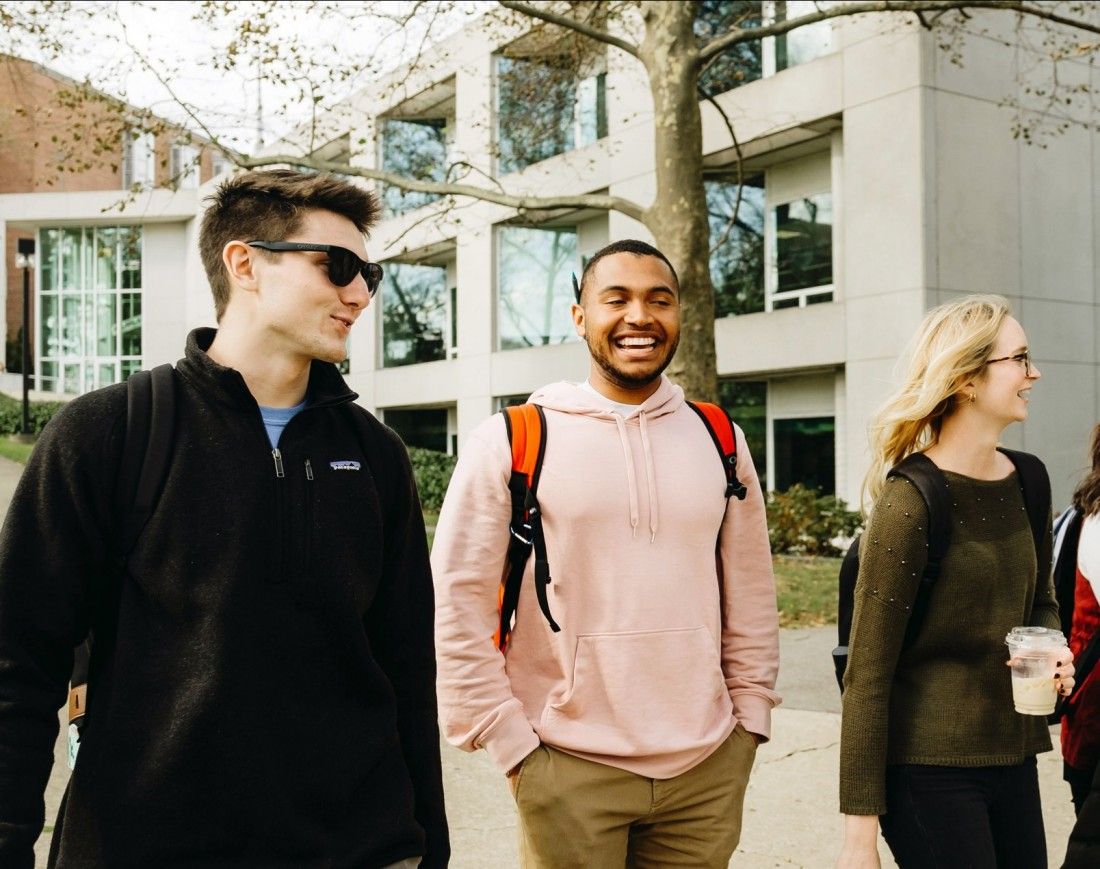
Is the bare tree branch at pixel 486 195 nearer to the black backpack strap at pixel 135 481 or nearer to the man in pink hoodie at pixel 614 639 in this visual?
the man in pink hoodie at pixel 614 639

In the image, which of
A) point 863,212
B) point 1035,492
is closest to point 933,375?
point 1035,492

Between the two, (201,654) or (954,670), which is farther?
(954,670)

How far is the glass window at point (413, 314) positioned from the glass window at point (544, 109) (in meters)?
5.11

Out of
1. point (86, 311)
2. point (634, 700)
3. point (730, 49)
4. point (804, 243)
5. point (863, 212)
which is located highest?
point (730, 49)

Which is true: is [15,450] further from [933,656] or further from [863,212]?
[933,656]

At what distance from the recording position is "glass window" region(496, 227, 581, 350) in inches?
928

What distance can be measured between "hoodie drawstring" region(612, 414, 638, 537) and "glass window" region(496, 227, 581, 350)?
65.9ft

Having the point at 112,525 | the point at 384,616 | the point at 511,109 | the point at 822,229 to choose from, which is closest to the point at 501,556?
the point at 384,616

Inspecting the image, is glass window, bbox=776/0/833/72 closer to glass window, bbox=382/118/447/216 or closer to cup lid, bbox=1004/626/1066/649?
glass window, bbox=382/118/447/216

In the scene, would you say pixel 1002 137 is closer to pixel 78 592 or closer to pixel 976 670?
pixel 976 670

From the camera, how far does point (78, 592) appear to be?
2020 mm

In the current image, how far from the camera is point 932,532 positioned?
2770 millimetres

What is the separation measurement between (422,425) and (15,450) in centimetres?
1000

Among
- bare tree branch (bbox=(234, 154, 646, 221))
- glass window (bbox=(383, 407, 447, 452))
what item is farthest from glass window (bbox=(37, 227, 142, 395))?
bare tree branch (bbox=(234, 154, 646, 221))
